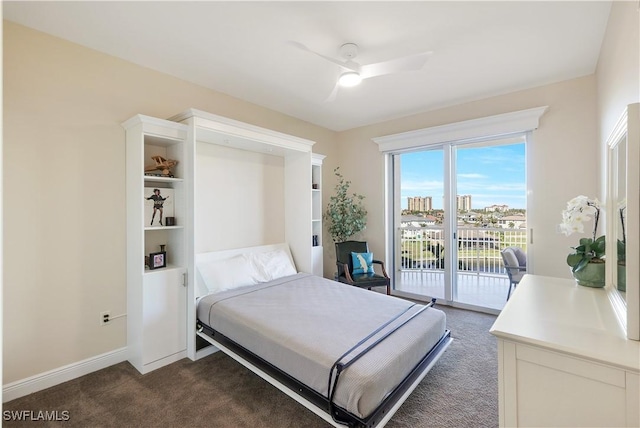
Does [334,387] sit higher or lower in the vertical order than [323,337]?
lower

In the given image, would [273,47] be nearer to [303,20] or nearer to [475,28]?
[303,20]

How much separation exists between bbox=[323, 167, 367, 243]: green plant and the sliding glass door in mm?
636

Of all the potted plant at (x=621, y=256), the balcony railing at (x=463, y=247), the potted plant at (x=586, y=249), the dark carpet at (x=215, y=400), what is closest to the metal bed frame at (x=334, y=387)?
the dark carpet at (x=215, y=400)

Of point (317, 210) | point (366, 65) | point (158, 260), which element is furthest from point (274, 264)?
point (366, 65)

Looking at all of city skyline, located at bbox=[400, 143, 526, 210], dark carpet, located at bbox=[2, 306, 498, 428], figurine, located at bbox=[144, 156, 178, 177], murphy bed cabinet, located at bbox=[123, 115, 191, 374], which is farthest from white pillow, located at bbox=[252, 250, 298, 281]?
city skyline, located at bbox=[400, 143, 526, 210]

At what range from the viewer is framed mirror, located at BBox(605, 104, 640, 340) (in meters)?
1.14

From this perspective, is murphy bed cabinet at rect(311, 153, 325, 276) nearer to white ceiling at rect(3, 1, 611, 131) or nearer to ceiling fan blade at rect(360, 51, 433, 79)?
white ceiling at rect(3, 1, 611, 131)

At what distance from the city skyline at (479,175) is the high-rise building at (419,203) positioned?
0.05 metres

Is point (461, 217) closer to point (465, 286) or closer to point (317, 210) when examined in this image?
point (465, 286)

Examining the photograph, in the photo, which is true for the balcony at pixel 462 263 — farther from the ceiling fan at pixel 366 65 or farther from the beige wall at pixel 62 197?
the beige wall at pixel 62 197

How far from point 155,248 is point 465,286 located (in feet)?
14.6

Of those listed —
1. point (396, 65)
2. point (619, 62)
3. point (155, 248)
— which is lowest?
point (155, 248)

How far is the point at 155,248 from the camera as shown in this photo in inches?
111

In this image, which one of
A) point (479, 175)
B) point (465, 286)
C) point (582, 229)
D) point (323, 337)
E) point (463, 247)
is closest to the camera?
point (582, 229)
